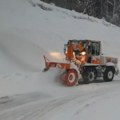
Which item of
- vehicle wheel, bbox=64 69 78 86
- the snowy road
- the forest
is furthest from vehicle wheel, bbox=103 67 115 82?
the forest

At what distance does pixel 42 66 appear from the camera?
91.7 feet

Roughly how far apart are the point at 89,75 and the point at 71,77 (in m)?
2.01

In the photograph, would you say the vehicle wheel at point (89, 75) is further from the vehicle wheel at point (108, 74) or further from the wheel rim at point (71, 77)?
the wheel rim at point (71, 77)

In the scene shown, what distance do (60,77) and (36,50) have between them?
8.97 meters

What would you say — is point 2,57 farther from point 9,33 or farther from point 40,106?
point 40,106

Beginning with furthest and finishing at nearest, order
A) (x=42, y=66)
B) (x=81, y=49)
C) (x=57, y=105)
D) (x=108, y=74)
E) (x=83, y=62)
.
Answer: (x=42, y=66)
(x=108, y=74)
(x=81, y=49)
(x=83, y=62)
(x=57, y=105)

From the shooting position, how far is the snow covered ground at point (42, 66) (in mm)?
14758

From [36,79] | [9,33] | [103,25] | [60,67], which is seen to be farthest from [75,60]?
[103,25]

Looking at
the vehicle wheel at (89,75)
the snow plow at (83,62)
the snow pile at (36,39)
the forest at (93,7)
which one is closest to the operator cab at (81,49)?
the snow plow at (83,62)

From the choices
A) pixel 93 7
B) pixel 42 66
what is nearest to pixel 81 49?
pixel 42 66

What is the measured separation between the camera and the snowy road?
1384 centimetres

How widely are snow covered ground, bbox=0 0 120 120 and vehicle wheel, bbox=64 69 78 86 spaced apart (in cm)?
35

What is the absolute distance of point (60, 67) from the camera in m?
21.6

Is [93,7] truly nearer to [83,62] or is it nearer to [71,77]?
[83,62]
